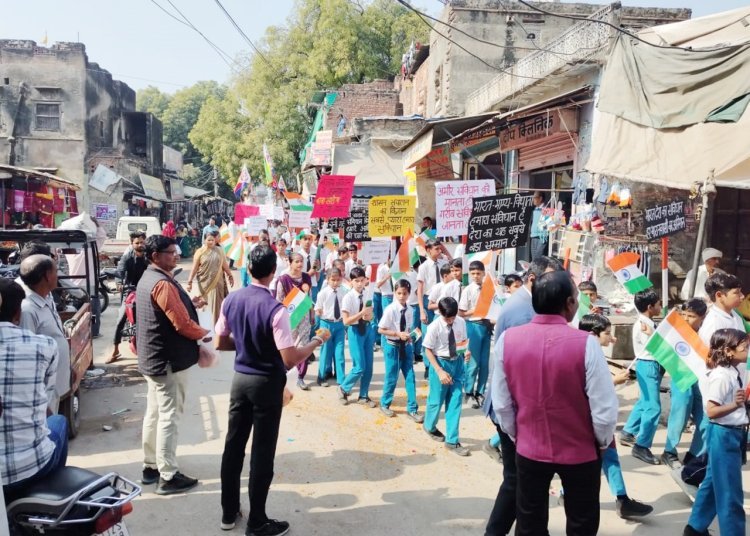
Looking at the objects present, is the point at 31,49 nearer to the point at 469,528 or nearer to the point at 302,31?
the point at 302,31

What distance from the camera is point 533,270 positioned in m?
4.93

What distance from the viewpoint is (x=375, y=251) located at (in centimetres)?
912

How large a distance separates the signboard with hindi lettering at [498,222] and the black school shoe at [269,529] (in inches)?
153

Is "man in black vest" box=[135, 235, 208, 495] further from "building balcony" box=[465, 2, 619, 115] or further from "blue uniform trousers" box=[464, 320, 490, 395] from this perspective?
"building balcony" box=[465, 2, 619, 115]

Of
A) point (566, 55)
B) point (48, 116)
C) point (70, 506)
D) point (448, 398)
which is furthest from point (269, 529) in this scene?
point (48, 116)

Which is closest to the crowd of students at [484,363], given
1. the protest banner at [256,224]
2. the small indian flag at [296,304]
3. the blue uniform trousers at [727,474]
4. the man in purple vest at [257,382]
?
the blue uniform trousers at [727,474]

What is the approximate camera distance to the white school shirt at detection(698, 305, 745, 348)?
5.01 meters

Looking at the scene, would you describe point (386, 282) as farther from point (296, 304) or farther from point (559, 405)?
point (559, 405)

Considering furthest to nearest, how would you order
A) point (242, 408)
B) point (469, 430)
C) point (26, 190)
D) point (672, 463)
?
point (26, 190)
point (469, 430)
point (672, 463)
point (242, 408)

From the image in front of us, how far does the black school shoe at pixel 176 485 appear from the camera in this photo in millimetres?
4707

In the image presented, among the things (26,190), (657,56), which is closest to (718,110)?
(657,56)

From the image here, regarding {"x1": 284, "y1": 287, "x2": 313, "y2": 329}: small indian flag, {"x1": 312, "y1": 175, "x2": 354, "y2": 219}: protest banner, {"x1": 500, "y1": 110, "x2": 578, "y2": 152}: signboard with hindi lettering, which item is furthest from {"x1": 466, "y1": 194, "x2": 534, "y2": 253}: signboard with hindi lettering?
{"x1": 500, "y1": 110, "x2": 578, "y2": 152}: signboard with hindi lettering

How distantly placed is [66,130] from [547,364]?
93.3ft

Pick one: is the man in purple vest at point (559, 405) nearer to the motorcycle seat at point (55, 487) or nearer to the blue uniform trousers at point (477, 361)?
the motorcycle seat at point (55, 487)
